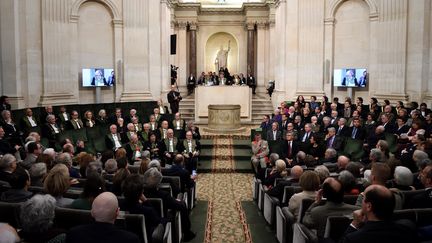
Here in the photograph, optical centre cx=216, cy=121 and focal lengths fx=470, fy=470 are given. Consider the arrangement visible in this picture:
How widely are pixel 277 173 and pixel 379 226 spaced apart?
4.74 meters

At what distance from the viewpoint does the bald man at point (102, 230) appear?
3.49m

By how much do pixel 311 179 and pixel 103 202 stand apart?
307cm

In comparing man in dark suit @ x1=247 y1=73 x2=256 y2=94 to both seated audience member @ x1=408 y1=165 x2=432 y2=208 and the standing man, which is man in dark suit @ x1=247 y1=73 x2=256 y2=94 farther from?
seated audience member @ x1=408 y1=165 x2=432 y2=208

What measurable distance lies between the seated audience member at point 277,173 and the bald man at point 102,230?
15.2ft

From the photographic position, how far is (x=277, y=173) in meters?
8.09

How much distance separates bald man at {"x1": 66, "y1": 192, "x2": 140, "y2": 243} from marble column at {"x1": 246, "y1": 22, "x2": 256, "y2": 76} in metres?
23.7

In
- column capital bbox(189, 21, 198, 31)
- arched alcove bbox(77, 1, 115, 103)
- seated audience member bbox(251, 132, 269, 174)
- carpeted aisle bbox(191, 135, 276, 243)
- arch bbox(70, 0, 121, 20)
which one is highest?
column capital bbox(189, 21, 198, 31)

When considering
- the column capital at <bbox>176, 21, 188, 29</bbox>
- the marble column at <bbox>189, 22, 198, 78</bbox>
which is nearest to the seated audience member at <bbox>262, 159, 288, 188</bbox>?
the column capital at <bbox>176, 21, 188, 29</bbox>

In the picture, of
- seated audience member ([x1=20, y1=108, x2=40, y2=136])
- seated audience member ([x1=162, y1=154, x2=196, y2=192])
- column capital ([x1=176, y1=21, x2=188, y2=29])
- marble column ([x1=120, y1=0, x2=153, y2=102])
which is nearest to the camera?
seated audience member ([x1=162, y1=154, x2=196, y2=192])

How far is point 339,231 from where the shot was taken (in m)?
4.53

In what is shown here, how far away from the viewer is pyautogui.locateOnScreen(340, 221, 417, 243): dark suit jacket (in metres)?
3.28

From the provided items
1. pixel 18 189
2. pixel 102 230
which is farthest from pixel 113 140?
pixel 102 230

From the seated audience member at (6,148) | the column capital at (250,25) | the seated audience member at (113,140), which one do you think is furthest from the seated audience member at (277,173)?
the column capital at (250,25)

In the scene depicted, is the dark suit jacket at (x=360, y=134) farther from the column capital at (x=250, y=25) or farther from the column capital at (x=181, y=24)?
the column capital at (x=181, y=24)
